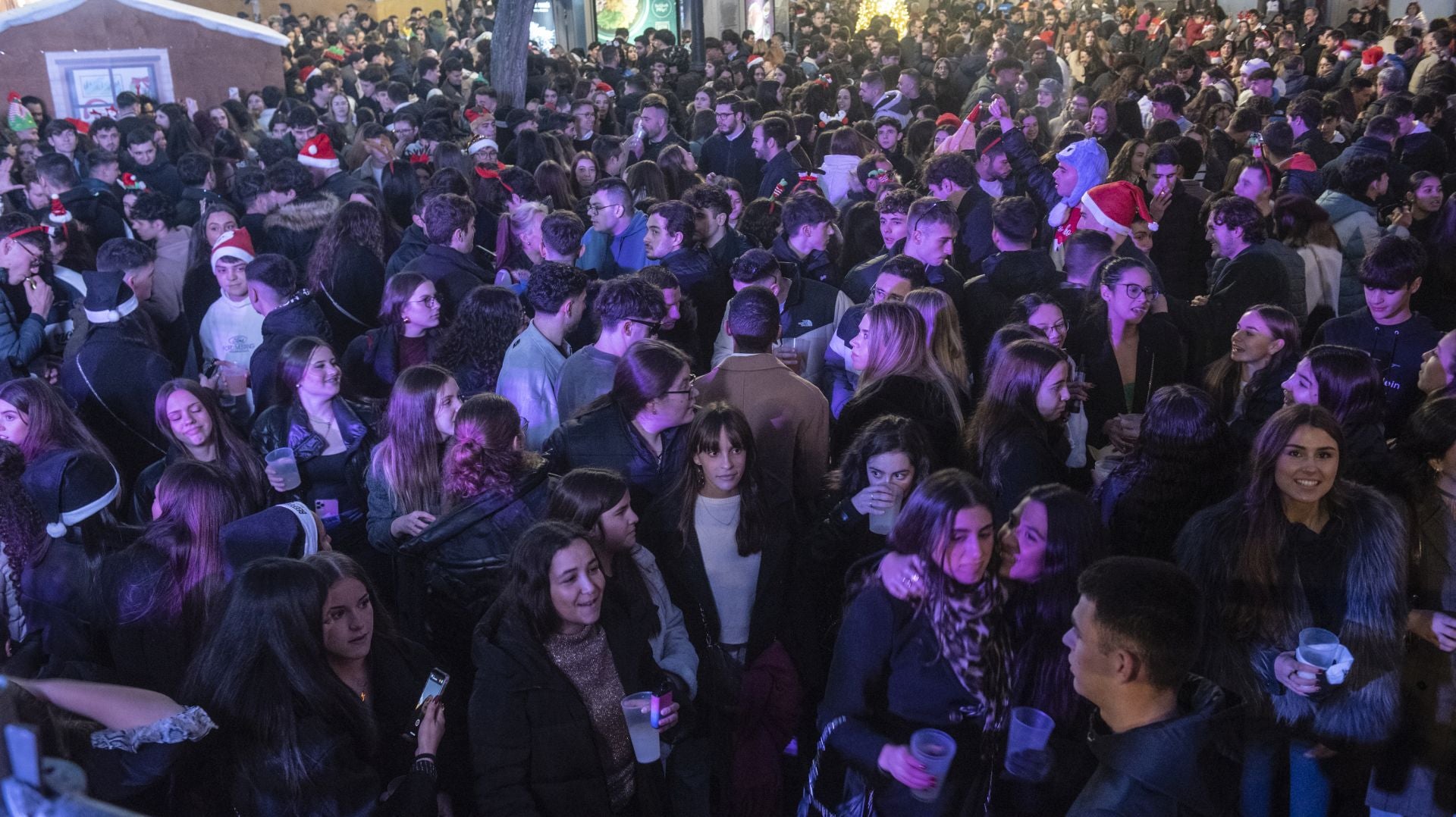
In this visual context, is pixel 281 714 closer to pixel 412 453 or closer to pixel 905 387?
pixel 412 453

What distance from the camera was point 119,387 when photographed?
5.22m

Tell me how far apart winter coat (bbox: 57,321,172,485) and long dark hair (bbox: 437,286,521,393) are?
137 centimetres

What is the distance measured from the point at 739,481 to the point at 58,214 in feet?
18.4

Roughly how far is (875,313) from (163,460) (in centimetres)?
297

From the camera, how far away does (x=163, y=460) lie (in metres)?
4.64

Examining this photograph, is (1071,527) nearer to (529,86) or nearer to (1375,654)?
(1375,654)

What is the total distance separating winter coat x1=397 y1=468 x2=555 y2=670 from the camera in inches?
154

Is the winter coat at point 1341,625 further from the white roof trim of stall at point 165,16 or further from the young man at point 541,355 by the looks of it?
the white roof trim of stall at point 165,16

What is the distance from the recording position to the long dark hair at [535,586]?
3.18 metres

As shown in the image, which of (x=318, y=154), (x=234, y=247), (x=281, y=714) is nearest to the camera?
(x=281, y=714)

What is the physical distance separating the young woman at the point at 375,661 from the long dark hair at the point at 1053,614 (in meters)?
1.66

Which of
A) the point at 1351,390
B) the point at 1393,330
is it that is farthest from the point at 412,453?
the point at 1393,330

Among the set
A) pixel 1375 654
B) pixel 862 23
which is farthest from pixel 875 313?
pixel 862 23

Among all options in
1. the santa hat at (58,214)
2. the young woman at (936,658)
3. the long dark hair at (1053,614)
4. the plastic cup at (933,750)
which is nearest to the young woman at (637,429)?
the young woman at (936,658)
